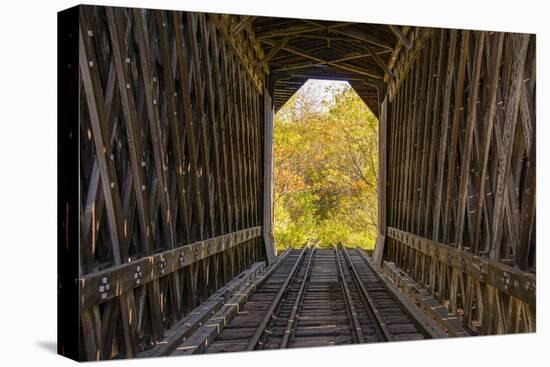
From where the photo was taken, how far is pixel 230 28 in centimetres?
754

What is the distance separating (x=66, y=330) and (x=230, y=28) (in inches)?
175

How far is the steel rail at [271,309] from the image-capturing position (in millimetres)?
5591

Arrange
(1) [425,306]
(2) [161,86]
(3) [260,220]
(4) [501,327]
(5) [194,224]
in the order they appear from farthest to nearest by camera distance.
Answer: (3) [260,220] < (1) [425,306] < (5) [194,224] < (4) [501,327] < (2) [161,86]

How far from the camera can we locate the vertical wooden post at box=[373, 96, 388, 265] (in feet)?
24.1

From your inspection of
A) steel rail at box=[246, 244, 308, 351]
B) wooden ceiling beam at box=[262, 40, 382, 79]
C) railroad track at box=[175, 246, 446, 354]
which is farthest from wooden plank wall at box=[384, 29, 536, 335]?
steel rail at box=[246, 244, 308, 351]

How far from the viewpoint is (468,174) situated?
6.23 m

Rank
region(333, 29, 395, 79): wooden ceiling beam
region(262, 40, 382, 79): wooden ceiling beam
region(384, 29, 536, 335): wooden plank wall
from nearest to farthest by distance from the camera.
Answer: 1. region(384, 29, 536, 335): wooden plank wall
2. region(333, 29, 395, 79): wooden ceiling beam
3. region(262, 40, 382, 79): wooden ceiling beam

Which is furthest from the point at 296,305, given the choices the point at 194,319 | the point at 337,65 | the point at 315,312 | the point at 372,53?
the point at 372,53

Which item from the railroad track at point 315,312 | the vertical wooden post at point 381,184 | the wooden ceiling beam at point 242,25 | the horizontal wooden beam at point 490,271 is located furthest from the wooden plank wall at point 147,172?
the horizontal wooden beam at point 490,271

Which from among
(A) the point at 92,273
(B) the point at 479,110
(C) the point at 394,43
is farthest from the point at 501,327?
(A) the point at 92,273

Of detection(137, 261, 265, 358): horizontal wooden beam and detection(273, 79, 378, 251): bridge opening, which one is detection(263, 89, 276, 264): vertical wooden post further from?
detection(137, 261, 265, 358): horizontal wooden beam

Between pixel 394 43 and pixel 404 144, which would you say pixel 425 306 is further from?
pixel 394 43

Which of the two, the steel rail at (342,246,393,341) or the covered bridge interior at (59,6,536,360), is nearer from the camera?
the covered bridge interior at (59,6,536,360)

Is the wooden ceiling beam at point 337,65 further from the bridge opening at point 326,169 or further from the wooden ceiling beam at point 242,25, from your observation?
the wooden ceiling beam at point 242,25
